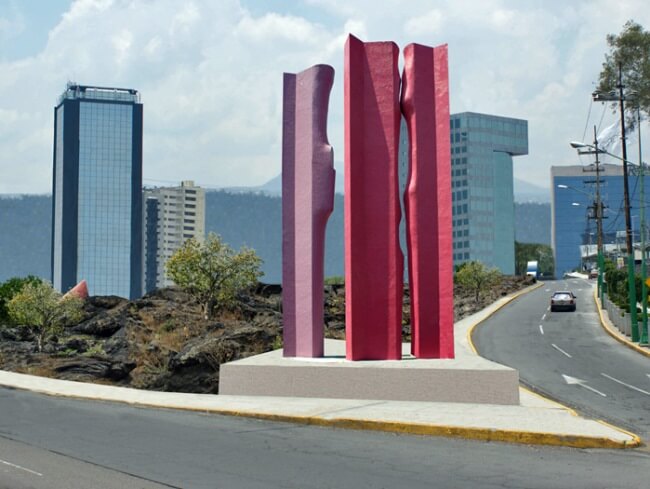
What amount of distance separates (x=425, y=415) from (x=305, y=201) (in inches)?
312

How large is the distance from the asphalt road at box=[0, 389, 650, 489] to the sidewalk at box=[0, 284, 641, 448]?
331mm

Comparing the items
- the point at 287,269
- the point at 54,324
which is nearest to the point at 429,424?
the point at 287,269

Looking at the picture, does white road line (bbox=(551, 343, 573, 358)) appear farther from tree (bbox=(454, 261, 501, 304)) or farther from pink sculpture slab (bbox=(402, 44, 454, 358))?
tree (bbox=(454, 261, 501, 304))

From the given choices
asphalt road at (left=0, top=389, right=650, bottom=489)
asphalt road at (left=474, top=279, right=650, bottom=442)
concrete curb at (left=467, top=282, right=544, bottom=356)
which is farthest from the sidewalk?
concrete curb at (left=467, top=282, right=544, bottom=356)

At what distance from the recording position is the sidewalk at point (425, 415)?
43.8 feet

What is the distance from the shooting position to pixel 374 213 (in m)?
21.1

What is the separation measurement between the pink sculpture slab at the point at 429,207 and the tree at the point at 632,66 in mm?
38229

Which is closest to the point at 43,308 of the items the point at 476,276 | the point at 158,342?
the point at 158,342

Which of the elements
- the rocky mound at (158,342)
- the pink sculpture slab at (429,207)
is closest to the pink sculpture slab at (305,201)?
the pink sculpture slab at (429,207)

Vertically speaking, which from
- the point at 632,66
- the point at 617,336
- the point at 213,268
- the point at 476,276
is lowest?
the point at 617,336

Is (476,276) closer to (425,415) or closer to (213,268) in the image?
(213,268)

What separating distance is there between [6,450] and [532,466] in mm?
8081

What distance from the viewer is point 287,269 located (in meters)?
21.9

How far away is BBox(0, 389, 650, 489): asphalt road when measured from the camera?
1038 centimetres
